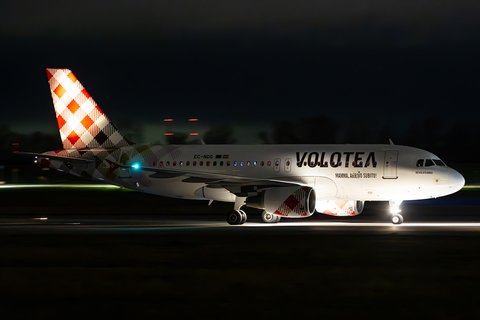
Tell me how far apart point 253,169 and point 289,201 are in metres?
4.13

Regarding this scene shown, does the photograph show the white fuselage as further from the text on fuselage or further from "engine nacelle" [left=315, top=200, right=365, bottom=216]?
"engine nacelle" [left=315, top=200, right=365, bottom=216]

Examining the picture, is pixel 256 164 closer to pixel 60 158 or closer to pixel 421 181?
pixel 421 181

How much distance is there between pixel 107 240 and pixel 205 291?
31.6 ft

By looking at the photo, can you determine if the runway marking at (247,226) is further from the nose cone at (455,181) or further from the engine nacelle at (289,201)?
the nose cone at (455,181)

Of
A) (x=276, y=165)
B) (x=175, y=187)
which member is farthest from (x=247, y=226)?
(x=175, y=187)

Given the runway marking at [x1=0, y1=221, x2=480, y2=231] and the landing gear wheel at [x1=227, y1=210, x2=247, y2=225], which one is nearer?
the runway marking at [x1=0, y1=221, x2=480, y2=231]

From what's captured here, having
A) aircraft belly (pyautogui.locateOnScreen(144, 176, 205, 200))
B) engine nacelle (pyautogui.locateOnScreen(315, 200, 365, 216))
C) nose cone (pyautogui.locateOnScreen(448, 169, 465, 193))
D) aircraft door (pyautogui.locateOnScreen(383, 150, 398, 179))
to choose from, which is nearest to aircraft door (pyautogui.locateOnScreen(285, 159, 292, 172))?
engine nacelle (pyautogui.locateOnScreen(315, 200, 365, 216))

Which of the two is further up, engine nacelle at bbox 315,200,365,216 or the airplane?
the airplane

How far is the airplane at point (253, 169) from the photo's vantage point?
1073 inches

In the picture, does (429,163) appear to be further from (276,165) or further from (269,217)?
(269,217)

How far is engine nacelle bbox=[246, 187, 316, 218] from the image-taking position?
85.7 ft

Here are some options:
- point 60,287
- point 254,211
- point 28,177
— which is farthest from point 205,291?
point 28,177

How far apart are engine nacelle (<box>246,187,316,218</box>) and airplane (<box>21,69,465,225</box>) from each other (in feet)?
0.14

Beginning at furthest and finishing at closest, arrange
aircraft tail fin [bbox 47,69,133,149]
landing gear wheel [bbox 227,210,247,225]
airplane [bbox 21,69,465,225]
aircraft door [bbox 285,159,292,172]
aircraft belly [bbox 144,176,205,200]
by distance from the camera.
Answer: aircraft tail fin [bbox 47,69,133,149]
aircraft belly [bbox 144,176,205,200]
aircraft door [bbox 285,159,292,172]
landing gear wheel [bbox 227,210,247,225]
airplane [bbox 21,69,465,225]
